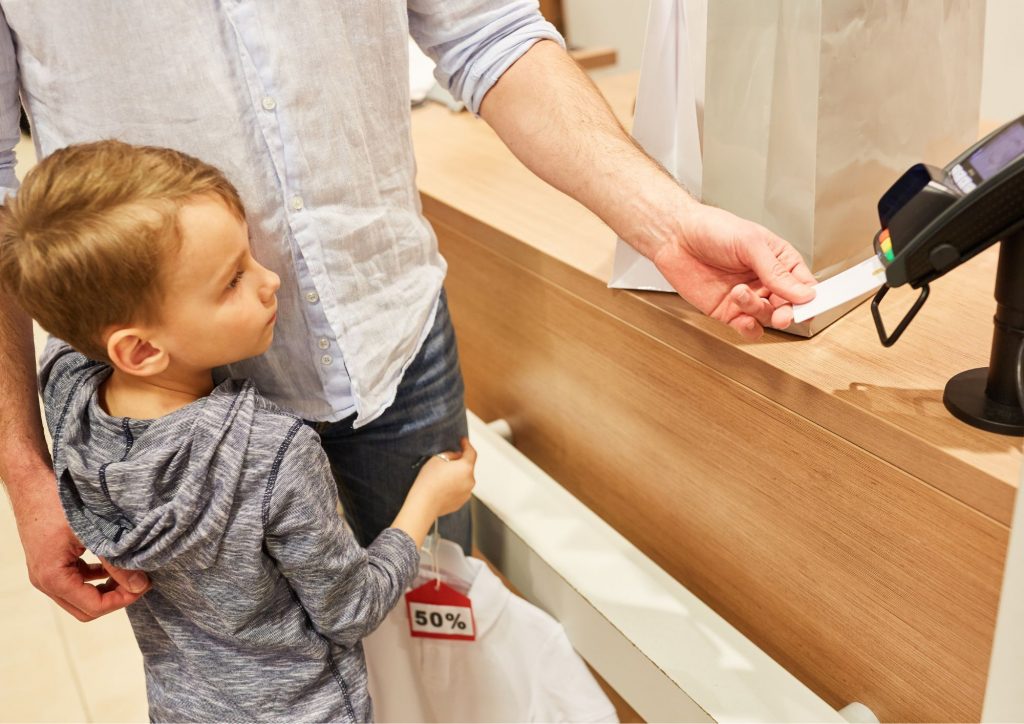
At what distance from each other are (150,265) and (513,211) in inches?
23.7

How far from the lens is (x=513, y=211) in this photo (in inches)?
46.6

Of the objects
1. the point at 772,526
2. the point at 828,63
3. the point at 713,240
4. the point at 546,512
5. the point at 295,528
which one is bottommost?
the point at 546,512

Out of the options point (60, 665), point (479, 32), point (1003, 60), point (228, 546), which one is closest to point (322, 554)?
point (228, 546)

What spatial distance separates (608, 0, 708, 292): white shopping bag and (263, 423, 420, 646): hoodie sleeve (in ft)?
1.18

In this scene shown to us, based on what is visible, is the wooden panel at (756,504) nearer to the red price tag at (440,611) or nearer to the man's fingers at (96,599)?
the red price tag at (440,611)

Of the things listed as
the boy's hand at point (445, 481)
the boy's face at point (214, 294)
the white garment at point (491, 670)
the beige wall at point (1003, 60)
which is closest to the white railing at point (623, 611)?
the white garment at point (491, 670)

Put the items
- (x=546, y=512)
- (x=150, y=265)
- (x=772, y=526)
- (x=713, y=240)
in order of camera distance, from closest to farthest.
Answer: (x=150, y=265) < (x=713, y=240) < (x=772, y=526) < (x=546, y=512)

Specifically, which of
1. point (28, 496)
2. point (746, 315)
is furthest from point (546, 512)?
point (28, 496)

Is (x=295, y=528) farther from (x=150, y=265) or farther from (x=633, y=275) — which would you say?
(x=633, y=275)

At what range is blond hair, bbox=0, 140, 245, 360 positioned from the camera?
0.64 meters

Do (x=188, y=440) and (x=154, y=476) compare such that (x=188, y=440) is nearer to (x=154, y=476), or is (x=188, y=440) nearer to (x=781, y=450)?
(x=154, y=476)

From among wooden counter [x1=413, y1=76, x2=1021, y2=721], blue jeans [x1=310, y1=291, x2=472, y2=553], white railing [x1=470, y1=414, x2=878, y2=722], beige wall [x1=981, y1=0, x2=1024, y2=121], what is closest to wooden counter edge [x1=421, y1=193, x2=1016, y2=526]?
wooden counter [x1=413, y1=76, x2=1021, y2=721]

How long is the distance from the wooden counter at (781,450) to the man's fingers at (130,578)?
1.71 ft

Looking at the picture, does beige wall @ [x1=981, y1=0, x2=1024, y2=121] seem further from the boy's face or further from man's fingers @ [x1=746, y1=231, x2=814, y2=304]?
the boy's face
